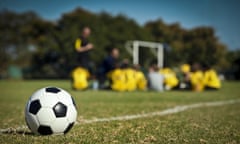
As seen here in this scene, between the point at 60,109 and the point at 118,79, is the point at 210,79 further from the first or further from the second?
the point at 60,109

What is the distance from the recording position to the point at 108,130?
525 cm

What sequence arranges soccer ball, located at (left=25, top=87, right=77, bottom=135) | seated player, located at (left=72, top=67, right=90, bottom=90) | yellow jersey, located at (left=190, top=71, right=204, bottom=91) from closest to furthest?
soccer ball, located at (left=25, top=87, right=77, bottom=135) < seated player, located at (left=72, top=67, right=90, bottom=90) < yellow jersey, located at (left=190, top=71, right=204, bottom=91)

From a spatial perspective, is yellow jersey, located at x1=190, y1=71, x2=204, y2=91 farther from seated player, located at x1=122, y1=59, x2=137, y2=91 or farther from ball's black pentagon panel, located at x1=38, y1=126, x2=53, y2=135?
ball's black pentagon panel, located at x1=38, y1=126, x2=53, y2=135

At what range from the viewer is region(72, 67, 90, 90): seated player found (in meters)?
16.5

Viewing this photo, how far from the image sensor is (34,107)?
15.2 ft

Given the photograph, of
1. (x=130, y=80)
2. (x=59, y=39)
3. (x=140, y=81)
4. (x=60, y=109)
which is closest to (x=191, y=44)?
(x=59, y=39)

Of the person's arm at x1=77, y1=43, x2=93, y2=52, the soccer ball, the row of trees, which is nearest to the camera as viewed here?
the soccer ball

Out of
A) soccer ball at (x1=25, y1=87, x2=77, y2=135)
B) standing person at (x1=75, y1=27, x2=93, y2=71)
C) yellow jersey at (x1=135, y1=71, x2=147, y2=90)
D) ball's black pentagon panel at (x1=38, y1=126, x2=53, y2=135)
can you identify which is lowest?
yellow jersey at (x1=135, y1=71, x2=147, y2=90)

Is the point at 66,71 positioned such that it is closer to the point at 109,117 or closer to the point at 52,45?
the point at 52,45

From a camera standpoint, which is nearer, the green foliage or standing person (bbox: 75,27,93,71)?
standing person (bbox: 75,27,93,71)

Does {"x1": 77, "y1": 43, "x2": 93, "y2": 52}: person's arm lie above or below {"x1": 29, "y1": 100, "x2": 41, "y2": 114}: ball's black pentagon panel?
above

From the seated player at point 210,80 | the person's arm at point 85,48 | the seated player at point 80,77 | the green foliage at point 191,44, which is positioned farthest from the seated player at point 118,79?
the green foliage at point 191,44

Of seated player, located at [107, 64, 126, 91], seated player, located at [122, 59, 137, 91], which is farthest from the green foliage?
seated player, located at [107, 64, 126, 91]

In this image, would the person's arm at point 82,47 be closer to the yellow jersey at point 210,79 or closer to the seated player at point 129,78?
the seated player at point 129,78
